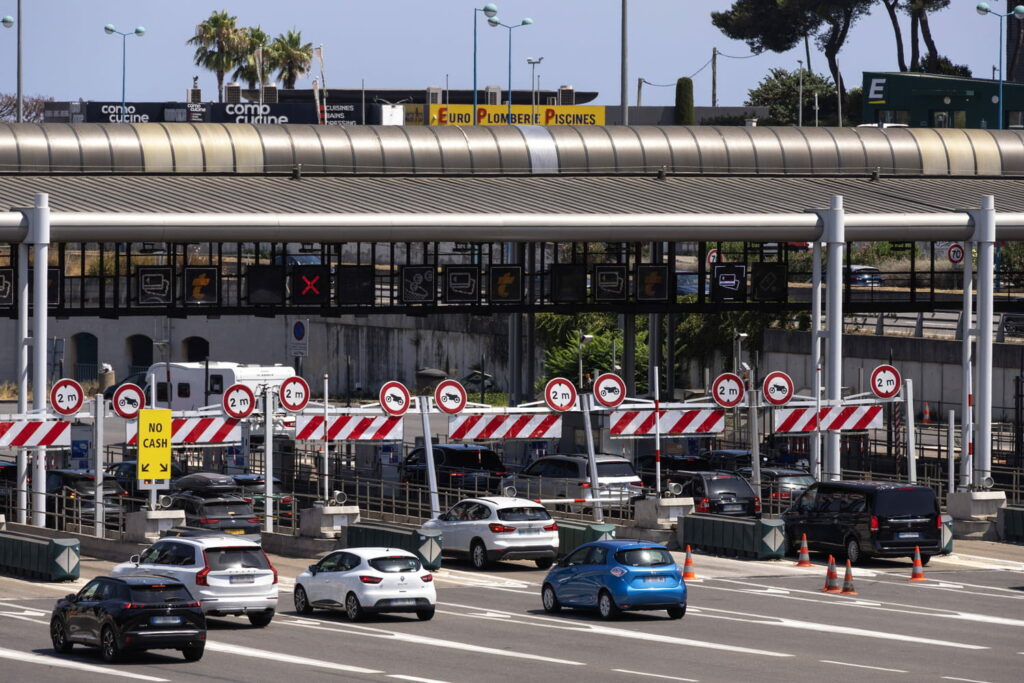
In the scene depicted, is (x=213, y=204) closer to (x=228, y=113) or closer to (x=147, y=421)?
(x=147, y=421)

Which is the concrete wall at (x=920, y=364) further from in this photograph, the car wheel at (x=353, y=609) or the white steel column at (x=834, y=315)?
the car wheel at (x=353, y=609)

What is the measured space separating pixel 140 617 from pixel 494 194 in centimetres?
2440

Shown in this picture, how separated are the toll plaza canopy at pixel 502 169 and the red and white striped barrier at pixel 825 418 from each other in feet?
18.2

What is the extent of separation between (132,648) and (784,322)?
56178 mm

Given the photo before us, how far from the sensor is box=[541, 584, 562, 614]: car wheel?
28.6 meters

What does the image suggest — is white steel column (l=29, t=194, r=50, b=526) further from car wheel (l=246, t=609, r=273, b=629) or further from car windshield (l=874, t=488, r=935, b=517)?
car windshield (l=874, t=488, r=935, b=517)

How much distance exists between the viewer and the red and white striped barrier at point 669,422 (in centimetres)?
3856

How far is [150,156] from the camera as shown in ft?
155

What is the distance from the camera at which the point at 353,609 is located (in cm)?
2780

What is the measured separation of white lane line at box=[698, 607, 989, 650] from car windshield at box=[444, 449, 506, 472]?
1633 centimetres

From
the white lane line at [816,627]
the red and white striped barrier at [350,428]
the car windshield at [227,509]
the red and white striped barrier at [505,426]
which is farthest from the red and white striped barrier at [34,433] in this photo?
the white lane line at [816,627]

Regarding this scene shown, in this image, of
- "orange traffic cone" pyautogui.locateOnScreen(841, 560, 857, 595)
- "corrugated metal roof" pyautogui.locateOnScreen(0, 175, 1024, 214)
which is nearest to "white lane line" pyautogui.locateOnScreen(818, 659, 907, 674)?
"orange traffic cone" pyautogui.locateOnScreen(841, 560, 857, 595)

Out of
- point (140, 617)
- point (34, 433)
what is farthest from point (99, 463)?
point (140, 617)

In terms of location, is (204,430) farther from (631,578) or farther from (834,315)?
(834,315)
